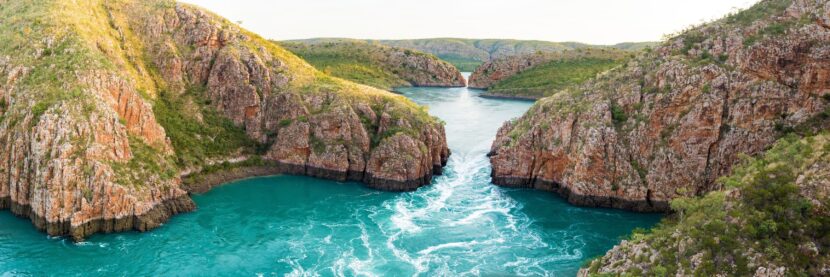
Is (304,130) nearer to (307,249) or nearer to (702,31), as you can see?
(307,249)

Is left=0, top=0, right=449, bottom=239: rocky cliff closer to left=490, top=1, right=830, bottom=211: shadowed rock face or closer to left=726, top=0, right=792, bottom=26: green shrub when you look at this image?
left=490, top=1, right=830, bottom=211: shadowed rock face

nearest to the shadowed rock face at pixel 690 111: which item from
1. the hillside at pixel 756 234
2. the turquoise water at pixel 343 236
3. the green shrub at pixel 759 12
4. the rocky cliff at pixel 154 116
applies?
the green shrub at pixel 759 12

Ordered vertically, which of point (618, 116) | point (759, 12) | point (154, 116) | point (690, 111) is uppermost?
point (759, 12)

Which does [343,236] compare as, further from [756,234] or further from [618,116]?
[618,116]

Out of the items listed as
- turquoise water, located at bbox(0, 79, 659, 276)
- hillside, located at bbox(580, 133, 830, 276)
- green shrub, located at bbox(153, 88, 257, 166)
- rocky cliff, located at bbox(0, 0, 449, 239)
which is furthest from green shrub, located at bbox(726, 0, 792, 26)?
green shrub, located at bbox(153, 88, 257, 166)

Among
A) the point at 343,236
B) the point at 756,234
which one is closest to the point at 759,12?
the point at 756,234

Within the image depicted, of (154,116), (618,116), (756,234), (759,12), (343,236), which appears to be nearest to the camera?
(756,234)

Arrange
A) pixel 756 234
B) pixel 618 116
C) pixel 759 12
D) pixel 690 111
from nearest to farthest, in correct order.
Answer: pixel 756 234 < pixel 690 111 < pixel 759 12 < pixel 618 116
